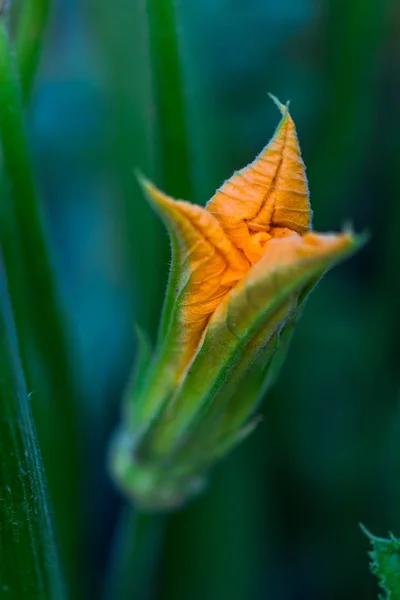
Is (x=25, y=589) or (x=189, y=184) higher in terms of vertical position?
(x=189, y=184)

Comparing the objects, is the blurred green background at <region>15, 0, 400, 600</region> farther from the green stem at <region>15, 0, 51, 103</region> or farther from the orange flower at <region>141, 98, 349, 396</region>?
the orange flower at <region>141, 98, 349, 396</region>

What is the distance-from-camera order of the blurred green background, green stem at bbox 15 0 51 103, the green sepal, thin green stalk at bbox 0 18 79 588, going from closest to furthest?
1. the green sepal
2. thin green stalk at bbox 0 18 79 588
3. green stem at bbox 15 0 51 103
4. the blurred green background

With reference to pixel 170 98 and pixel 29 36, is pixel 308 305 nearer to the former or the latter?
pixel 170 98

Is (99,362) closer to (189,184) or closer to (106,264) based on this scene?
(106,264)

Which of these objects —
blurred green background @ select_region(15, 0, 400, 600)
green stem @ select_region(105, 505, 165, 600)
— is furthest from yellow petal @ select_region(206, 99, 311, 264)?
green stem @ select_region(105, 505, 165, 600)

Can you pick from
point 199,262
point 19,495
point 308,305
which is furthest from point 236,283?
point 308,305

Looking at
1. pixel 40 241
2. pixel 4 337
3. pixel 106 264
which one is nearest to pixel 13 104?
pixel 40 241
